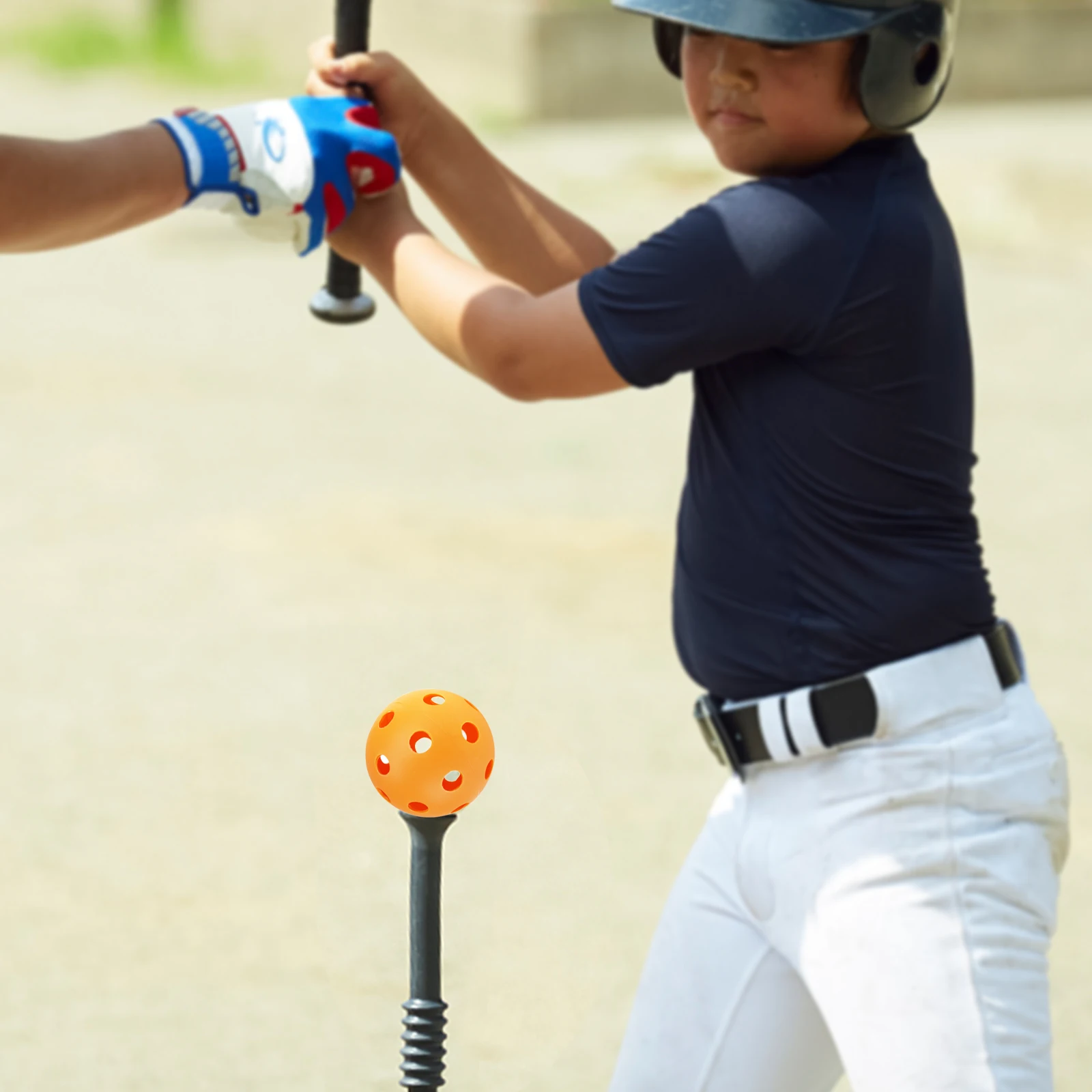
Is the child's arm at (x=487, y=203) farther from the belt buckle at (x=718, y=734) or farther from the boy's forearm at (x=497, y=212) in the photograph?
the belt buckle at (x=718, y=734)

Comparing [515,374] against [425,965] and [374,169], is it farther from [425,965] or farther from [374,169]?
[425,965]

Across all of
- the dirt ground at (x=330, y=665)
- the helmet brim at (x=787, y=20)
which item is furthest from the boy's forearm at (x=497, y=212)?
the dirt ground at (x=330, y=665)

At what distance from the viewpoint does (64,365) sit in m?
8.44

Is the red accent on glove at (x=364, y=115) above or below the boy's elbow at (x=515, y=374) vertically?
above

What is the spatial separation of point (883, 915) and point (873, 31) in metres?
1.03

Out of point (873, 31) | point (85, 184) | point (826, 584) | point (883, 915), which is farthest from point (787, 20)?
point (883, 915)

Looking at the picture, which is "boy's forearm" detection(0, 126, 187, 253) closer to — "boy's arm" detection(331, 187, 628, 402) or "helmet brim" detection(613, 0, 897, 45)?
"boy's arm" detection(331, 187, 628, 402)

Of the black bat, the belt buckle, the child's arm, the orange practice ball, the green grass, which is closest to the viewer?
the orange practice ball

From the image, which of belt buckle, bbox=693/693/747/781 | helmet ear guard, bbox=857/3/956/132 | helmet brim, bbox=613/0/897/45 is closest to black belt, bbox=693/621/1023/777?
belt buckle, bbox=693/693/747/781

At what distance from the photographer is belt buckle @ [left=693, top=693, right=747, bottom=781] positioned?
2.38m

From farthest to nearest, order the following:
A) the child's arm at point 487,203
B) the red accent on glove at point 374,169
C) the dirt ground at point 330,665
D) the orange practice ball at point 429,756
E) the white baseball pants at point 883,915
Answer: the dirt ground at point 330,665 → the child's arm at point 487,203 → the red accent on glove at point 374,169 → the white baseball pants at point 883,915 → the orange practice ball at point 429,756

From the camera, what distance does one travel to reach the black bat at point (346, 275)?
8.63 feet

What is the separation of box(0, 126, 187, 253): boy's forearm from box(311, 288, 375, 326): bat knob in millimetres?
264

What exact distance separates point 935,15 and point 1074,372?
6570 mm
